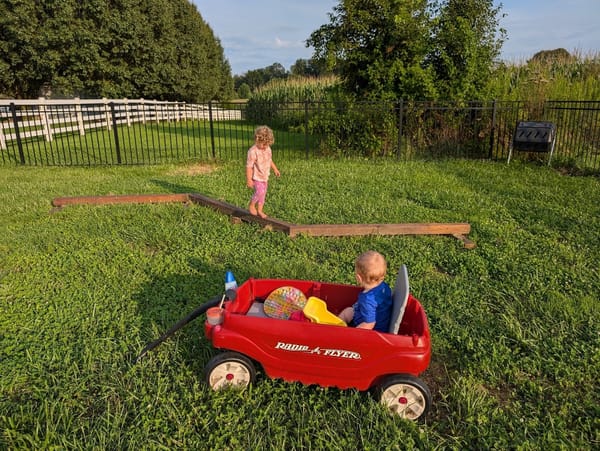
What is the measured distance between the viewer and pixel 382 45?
1212cm

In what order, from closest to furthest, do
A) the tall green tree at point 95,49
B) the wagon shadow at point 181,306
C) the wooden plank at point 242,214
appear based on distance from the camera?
the wagon shadow at point 181,306 → the wooden plank at point 242,214 → the tall green tree at point 95,49

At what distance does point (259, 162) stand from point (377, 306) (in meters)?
3.48

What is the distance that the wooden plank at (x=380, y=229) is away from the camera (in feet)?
17.0

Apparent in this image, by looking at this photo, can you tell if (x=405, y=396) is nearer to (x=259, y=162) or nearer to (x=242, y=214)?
(x=242, y=214)

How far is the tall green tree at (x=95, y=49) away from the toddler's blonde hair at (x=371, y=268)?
2540 centimetres

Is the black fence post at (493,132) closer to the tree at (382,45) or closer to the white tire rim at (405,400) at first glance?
the tree at (382,45)

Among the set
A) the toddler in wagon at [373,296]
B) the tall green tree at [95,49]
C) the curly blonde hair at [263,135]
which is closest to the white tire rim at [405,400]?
the toddler in wagon at [373,296]

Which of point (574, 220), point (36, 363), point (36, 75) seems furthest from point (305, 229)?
point (36, 75)

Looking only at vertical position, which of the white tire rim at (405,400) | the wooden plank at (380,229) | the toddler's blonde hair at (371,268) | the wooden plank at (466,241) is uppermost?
the toddler's blonde hair at (371,268)

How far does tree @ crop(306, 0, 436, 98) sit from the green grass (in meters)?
6.11

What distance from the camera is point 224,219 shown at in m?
5.90

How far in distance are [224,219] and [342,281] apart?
2491 mm

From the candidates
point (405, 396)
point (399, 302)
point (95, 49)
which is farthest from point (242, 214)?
point (95, 49)

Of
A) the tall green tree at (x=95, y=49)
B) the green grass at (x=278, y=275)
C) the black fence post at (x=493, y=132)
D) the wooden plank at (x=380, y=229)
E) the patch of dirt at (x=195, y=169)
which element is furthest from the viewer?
the tall green tree at (x=95, y=49)
